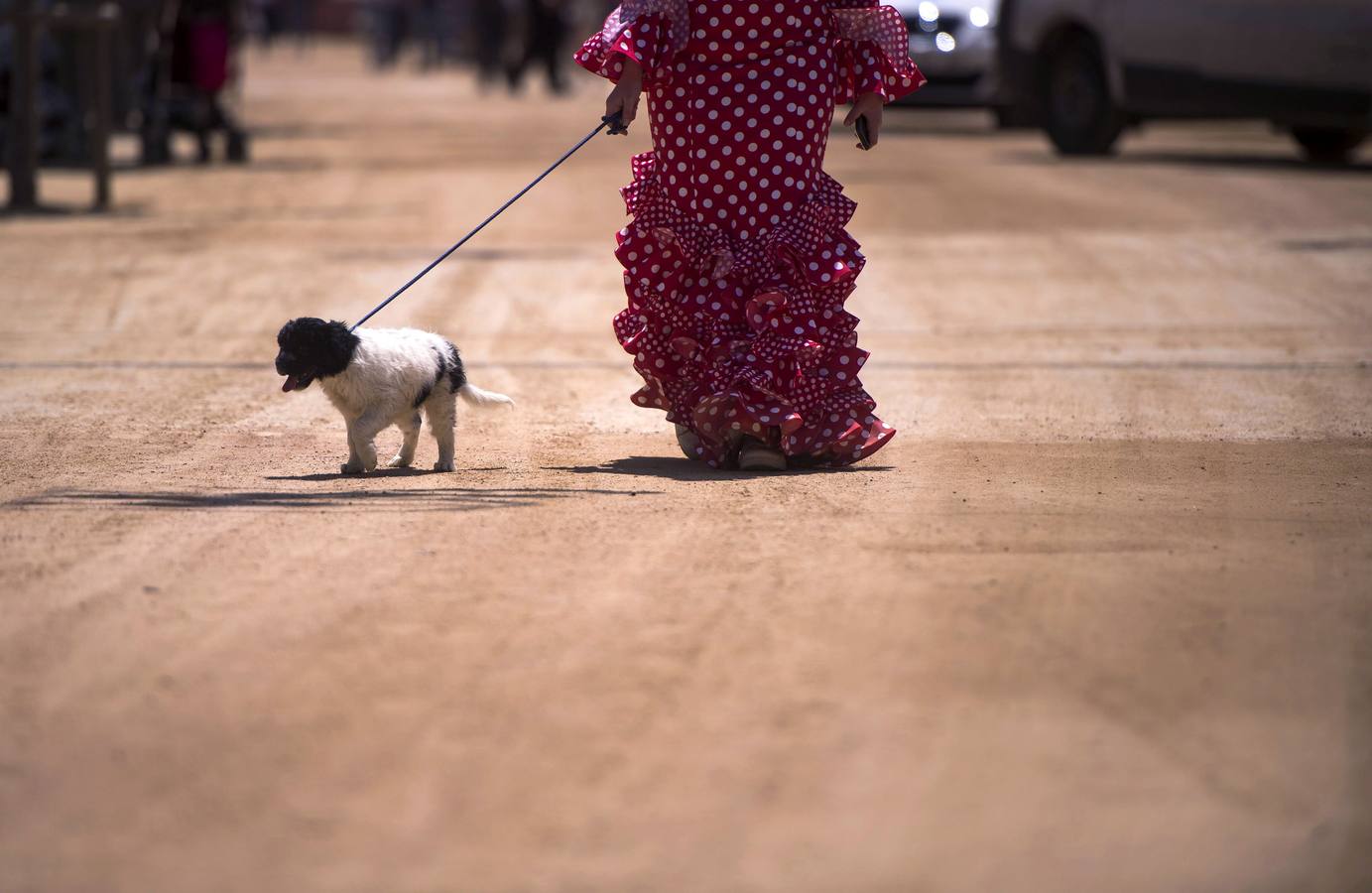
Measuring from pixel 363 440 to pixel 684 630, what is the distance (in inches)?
79.8

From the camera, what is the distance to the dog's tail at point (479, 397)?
6210mm

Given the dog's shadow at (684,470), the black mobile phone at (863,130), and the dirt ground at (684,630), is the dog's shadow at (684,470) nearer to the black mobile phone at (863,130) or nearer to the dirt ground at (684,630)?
the dirt ground at (684,630)

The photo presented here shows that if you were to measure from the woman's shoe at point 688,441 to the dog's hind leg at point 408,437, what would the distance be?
2.85ft

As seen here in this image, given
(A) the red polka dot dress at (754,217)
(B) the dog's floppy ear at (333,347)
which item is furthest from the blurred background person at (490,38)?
(B) the dog's floppy ear at (333,347)

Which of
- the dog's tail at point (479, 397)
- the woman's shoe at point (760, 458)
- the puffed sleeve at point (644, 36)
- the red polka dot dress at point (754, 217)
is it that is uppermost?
the puffed sleeve at point (644, 36)

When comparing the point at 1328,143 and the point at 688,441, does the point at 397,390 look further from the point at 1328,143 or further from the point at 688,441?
the point at 1328,143

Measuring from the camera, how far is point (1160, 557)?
4.83 metres

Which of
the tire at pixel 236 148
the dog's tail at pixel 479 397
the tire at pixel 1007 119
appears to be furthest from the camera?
the tire at pixel 1007 119

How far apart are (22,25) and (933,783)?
1214 cm

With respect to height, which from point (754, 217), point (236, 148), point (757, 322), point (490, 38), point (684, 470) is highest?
point (754, 217)

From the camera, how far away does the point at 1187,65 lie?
52.3 ft

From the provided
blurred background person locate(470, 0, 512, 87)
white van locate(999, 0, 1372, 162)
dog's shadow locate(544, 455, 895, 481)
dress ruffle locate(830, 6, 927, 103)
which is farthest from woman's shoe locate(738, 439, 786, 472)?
blurred background person locate(470, 0, 512, 87)

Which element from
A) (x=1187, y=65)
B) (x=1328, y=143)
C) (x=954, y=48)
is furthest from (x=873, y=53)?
(x=954, y=48)

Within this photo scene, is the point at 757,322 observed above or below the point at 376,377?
above
